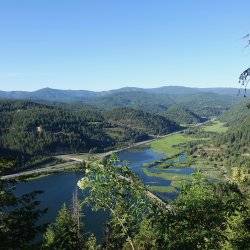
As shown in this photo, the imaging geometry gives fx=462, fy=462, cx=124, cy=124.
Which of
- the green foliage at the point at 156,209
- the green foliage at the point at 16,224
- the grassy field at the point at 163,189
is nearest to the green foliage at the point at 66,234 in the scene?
the green foliage at the point at 156,209

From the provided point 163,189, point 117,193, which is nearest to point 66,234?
point 117,193

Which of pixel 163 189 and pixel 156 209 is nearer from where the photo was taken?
pixel 156 209

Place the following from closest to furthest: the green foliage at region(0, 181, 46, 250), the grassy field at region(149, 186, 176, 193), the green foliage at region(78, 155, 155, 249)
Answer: the green foliage at region(0, 181, 46, 250) < the green foliage at region(78, 155, 155, 249) < the grassy field at region(149, 186, 176, 193)

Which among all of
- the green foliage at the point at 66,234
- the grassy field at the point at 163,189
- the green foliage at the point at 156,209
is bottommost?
the grassy field at the point at 163,189

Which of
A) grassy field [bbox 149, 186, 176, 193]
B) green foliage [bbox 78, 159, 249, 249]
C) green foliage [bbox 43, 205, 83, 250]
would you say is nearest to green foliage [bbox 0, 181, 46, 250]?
green foliage [bbox 78, 159, 249, 249]

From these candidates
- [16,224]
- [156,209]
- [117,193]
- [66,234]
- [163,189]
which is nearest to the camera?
[16,224]

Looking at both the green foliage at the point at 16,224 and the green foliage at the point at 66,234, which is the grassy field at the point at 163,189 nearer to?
the green foliage at the point at 66,234

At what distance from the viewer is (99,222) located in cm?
12925

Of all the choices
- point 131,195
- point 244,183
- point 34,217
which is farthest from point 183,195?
point 244,183

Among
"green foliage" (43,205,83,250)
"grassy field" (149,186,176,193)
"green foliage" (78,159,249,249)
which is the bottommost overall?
"grassy field" (149,186,176,193)

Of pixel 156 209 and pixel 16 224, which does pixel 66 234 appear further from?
pixel 16 224

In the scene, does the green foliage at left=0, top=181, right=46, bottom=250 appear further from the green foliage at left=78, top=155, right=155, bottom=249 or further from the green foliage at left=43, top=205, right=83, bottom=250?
the green foliage at left=43, top=205, right=83, bottom=250

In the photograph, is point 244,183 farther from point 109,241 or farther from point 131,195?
point 131,195

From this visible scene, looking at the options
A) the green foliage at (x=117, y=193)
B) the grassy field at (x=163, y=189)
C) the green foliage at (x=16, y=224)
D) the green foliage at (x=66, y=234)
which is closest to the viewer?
the green foliage at (x=16, y=224)
